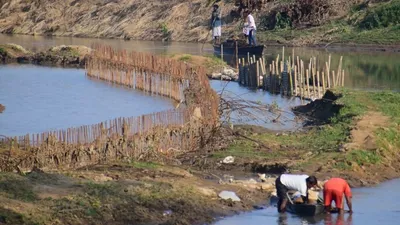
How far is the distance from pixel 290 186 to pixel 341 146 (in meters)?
4.40

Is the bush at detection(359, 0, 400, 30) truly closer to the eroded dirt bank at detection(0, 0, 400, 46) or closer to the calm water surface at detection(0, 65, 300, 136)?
the eroded dirt bank at detection(0, 0, 400, 46)

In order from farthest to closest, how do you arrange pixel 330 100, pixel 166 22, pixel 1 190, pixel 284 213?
1. pixel 166 22
2. pixel 330 100
3. pixel 284 213
4. pixel 1 190

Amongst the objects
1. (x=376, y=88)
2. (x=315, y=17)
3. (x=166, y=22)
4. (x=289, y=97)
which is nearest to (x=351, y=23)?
(x=315, y=17)

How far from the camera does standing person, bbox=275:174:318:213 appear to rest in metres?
14.3

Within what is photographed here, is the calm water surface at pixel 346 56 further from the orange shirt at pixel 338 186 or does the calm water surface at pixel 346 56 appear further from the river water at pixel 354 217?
the orange shirt at pixel 338 186

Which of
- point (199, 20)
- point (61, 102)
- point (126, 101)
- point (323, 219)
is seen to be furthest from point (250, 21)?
point (323, 219)

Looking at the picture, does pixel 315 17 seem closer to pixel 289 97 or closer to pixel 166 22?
pixel 166 22

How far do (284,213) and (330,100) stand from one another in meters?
10.5

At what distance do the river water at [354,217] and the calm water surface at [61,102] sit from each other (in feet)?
30.7

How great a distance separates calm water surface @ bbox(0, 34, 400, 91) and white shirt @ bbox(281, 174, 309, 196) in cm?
1785

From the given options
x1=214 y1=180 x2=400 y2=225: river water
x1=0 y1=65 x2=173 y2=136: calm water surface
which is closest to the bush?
x1=0 y1=65 x2=173 y2=136: calm water surface

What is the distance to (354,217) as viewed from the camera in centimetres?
1450

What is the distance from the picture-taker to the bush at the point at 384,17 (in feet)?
164

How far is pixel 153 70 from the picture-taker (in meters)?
30.6
